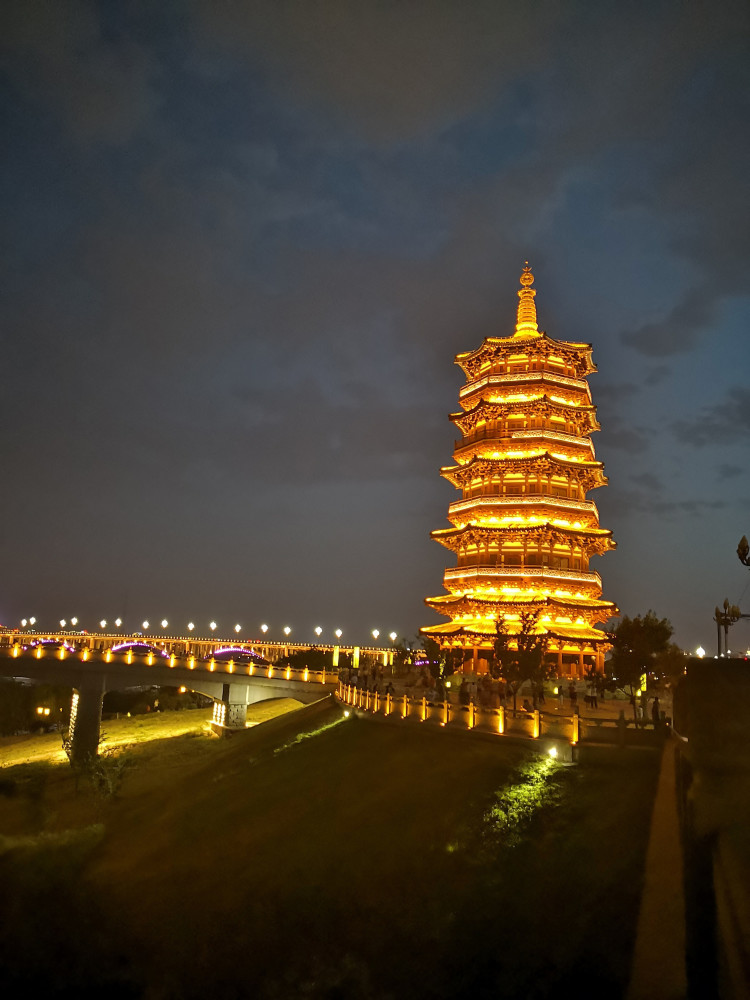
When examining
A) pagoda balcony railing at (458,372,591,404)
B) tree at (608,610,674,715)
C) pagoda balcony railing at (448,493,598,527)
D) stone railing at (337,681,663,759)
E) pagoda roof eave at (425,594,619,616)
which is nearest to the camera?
stone railing at (337,681,663,759)

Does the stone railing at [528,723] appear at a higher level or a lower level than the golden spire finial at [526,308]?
lower

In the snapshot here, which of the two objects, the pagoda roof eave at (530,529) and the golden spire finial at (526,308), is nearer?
the pagoda roof eave at (530,529)

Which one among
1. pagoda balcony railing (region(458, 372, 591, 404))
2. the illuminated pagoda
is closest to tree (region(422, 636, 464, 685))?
the illuminated pagoda

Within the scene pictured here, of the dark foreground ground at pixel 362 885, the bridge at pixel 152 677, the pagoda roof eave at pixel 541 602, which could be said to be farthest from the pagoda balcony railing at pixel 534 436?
the dark foreground ground at pixel 362 885

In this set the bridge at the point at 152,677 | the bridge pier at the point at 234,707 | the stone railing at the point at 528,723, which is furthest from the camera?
the bridge pier at the point at 234,707

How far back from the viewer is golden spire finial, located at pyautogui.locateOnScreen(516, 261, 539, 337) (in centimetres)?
6322

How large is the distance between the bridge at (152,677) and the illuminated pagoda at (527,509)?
41.9 feet

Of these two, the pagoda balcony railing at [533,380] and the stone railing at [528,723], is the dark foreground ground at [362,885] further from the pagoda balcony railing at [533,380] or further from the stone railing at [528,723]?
the pagoda balcony railing at [533,380]

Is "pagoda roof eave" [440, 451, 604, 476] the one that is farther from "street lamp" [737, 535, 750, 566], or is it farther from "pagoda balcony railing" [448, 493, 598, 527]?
"street lamp" [737, 535, 750, 566]

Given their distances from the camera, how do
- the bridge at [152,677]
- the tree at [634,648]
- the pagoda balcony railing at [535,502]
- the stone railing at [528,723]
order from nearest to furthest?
1. the stone railing at [528,723]
2. the tree at [634,648]
3. the bridge at [152,677]
4. the pagoda balcony railing at [535,502]

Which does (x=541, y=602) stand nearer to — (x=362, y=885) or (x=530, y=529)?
(x=530, y=529)

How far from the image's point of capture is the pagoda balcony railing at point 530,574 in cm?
5288

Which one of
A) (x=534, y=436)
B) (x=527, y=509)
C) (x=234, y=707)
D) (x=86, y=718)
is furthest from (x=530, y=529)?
(x=86, y=718)

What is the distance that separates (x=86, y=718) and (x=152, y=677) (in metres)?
Answer: 6.17
